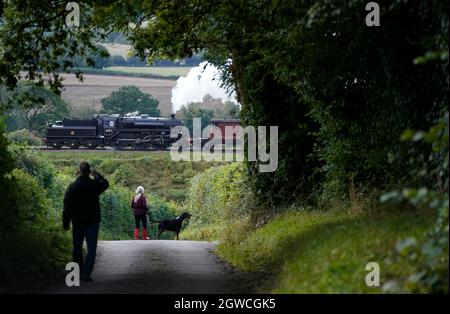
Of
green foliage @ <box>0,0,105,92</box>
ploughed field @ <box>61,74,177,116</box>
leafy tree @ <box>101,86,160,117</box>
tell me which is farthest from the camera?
ploughed field @ <box>61,74,177,116</box>

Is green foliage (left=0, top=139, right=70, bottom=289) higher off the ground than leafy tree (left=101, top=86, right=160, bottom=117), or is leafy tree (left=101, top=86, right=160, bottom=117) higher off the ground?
leafy tree (left=101, top=86, right=160, bottom=117)

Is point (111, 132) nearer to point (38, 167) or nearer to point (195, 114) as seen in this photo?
point (195, 114)

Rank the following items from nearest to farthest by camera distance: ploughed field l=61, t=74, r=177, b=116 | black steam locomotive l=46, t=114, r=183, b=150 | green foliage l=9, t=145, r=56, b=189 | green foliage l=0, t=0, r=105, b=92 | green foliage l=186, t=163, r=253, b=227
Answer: green foliage l=0, t=0, r=105, b=92 → green foliage l=186, t=163, r=253, b=227 → green foliage l=9, t=145, r=56, b=189 → black steam locomotive l=46, t=114, r=183, b=150 → ploughed field l=61, t=74, r=177, b=116

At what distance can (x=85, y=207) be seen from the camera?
16.2 m

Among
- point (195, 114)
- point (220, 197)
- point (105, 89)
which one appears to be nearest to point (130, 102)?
point (105, 89)

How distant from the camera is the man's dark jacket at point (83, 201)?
16.2 m

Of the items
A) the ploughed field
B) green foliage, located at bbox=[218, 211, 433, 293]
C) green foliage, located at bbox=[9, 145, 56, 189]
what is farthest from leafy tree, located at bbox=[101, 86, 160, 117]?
green foliage, located at bbox=[218, 211, 433, 293]

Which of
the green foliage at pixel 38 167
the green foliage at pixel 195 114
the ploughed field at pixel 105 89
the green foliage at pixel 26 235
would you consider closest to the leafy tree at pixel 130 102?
the ploughed field at pixel 105 89

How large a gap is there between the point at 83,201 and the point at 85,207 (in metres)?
0.10

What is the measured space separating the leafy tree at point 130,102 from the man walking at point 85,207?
3221 inches

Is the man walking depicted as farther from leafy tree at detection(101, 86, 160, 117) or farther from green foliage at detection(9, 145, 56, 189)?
leafy tree at detection(101, 86, 160, 117)

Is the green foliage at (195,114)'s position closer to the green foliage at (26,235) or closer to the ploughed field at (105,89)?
the ploughed field at (105,89)

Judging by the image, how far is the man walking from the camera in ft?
53.1

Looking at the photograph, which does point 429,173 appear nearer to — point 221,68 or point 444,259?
point 444,259
